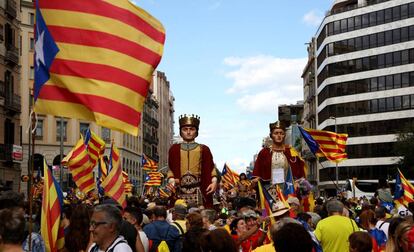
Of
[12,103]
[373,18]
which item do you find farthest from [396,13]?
[12,103]

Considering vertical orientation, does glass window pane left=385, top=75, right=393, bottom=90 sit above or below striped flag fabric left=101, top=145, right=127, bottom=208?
above

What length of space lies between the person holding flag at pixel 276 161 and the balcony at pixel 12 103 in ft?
89.5

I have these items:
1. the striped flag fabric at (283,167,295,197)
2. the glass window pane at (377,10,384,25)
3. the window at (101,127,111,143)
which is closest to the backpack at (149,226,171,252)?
the striped flag fabric at (283,167,295,197)

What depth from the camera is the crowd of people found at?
17.5ft

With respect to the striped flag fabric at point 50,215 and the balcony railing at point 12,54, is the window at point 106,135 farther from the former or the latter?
the striped flag fabric at point 50,215

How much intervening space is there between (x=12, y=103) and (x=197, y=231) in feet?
111

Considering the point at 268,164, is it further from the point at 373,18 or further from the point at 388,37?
the point at 373,18

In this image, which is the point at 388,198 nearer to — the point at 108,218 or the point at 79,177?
the point at 79,177

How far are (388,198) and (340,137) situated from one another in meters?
3.20

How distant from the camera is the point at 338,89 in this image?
78625 millimetres

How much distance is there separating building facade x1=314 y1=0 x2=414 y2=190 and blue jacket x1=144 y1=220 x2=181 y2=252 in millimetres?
63159

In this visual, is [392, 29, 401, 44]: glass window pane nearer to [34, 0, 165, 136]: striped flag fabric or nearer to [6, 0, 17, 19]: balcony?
[6, 0, 17, 19]: balcony

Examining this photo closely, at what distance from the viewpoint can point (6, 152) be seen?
127 feet

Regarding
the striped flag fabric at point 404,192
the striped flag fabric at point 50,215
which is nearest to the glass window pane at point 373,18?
the striped flag fabric at point 404,192
